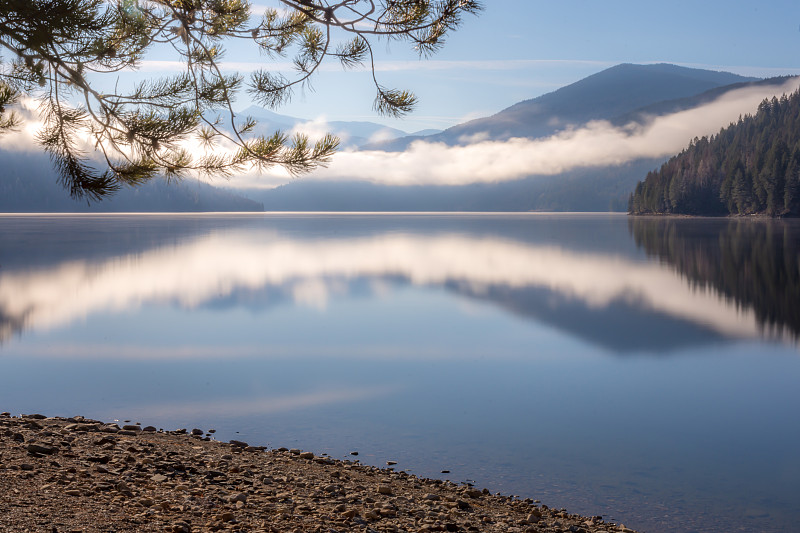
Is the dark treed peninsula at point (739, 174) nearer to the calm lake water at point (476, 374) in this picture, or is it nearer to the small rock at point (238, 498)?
the calm lake water at point (476, 374)

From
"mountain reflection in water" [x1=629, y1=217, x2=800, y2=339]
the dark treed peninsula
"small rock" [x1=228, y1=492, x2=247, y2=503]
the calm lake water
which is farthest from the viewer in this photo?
the dark treed peninsula

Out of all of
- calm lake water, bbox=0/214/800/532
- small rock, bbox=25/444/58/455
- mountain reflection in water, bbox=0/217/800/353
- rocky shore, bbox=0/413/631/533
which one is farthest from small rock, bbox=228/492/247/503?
mountain reflection in water, bbox=0/217/800/353

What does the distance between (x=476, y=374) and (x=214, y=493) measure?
7678 millimetres

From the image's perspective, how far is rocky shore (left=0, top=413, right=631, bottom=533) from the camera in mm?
4969

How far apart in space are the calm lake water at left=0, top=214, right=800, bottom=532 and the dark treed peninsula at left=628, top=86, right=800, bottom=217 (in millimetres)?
105317

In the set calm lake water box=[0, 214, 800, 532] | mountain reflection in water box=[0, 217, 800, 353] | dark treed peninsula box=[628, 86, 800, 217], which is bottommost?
calm lake water box=[0, 214, 800, 532]

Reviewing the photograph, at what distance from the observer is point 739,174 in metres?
127

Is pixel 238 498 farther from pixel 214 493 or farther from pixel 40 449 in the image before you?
pixel 40 449

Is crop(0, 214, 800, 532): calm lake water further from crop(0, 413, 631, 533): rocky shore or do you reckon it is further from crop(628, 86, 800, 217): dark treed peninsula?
crop(628, 86, 800, 217): dark treed peninsula

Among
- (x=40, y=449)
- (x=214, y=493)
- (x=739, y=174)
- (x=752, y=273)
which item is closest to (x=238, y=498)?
(x=214, y=493)

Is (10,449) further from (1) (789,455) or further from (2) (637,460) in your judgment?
(1) (789,455)

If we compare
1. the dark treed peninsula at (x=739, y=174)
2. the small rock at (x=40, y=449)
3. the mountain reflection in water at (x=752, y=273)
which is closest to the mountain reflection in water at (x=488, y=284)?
the mountain reflection in water at (x=752, y=273)

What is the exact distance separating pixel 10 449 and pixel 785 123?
199 metres

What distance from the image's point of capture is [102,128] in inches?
319
